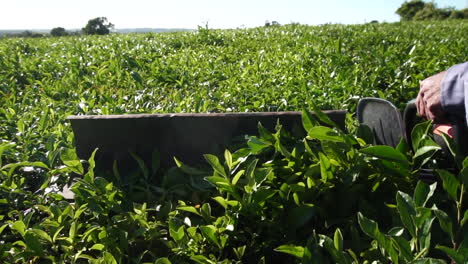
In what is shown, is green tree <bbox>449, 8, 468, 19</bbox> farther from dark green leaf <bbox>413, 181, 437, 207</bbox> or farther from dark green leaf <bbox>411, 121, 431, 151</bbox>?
dark green leaf <bbox>413, 181, 437, 207</bbox>

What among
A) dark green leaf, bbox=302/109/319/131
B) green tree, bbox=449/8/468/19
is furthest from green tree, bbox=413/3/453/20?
dark green leaf, bbox=302/109/319/131

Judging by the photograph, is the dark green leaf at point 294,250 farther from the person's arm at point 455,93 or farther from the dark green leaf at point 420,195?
the person's arm at point 455,93

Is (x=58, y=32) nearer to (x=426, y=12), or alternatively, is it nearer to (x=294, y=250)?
(x=294, y=250)

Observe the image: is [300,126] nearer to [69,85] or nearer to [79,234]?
[79,234]

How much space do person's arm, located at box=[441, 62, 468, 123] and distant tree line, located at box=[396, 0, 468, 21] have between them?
83.9 feet

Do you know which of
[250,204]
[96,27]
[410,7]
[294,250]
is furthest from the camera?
[410,7]

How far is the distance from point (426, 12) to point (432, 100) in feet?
134

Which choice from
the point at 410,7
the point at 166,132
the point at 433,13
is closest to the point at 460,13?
the point at 433,13

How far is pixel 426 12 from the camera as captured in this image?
39.0m

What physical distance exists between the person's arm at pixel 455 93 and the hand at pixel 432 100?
0.03 metres

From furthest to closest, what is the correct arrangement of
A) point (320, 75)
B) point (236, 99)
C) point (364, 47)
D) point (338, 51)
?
point (364, 47), point (338, 51), point (320, 75), point (236, 99)

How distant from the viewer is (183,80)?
3.84 meters

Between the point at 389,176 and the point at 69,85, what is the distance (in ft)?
9.23

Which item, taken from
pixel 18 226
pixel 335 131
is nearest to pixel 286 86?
pixel 335 131
